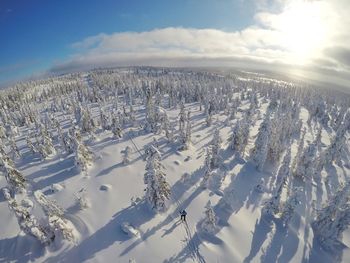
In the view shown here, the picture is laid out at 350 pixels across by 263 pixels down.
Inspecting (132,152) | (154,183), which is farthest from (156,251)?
(132,152)

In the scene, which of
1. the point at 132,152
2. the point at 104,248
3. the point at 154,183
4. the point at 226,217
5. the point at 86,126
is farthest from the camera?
the point at 86,126

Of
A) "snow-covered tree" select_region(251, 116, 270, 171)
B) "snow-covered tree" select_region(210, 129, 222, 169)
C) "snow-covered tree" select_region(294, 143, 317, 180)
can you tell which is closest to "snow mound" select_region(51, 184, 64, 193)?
"snow-covered tree" select_region(210, 129, 222, 169)

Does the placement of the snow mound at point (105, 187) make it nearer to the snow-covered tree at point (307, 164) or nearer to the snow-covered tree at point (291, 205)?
the snow-covered tree at point (291, 205)

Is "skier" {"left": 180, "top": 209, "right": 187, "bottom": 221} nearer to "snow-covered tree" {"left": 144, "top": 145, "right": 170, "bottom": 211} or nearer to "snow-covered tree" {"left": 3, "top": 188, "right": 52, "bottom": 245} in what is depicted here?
"snow-covered tree" {"left": 144, "top": 145, "right": 170, "bottom": 211}

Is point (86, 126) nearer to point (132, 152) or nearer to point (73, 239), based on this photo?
point (132, 152)

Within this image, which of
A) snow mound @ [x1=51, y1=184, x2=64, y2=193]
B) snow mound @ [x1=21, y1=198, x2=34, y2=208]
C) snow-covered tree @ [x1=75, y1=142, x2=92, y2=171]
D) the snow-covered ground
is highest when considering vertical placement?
snow-covered tree @ [x1=75, y1=142, x2=92, y2=171]

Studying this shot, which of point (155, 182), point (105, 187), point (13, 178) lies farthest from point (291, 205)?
point (13, 178)
